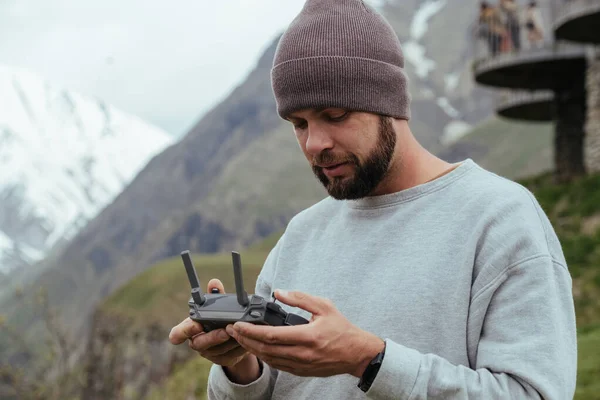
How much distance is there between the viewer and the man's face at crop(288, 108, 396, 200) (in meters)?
2.75

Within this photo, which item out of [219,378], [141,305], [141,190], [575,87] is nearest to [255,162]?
[141,190]

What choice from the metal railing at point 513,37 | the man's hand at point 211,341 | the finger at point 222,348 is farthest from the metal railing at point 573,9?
the finger at point 222,348

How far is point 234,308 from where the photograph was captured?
7.82 feet

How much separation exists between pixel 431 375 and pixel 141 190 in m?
200

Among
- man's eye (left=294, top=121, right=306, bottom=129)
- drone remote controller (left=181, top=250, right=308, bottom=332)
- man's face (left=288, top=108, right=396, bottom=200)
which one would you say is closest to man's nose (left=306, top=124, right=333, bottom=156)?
man's face (left=288, top=108, right=396, bottom=200)

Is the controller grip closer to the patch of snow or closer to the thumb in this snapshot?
the thumb

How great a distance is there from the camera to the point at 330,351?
226 cm

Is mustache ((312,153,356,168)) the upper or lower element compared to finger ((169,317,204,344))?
upper

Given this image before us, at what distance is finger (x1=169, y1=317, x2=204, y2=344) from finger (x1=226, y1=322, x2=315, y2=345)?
1.14 ft

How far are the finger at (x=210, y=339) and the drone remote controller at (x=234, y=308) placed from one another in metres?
0.02

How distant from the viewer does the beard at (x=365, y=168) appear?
9.09 feet

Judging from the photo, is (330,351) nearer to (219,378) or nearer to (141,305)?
(219,378)

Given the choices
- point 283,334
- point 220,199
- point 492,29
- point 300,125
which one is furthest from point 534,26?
point 220,199

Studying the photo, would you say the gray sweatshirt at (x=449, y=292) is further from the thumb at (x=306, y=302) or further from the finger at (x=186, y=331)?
the finger at (x=186, y=331)
